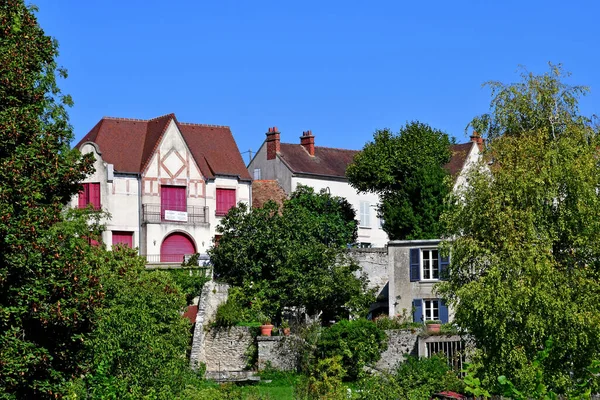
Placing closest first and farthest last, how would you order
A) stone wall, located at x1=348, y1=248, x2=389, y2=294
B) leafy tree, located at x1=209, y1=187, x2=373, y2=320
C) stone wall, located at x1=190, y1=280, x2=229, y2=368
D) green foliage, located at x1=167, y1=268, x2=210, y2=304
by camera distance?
stone wall, located at x1=190, y1=280, x2=229, y2=368, leafy tree, located at x1=209, y1=187, x2=373, y2=320, green foliage, located at x1=167, y1=268, x2=210, y2=304, stone wall, located at x1=348, y1=248, x2=389, y2=294

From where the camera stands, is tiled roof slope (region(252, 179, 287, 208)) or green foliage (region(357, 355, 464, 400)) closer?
green foliage (region(357, 355, 464, 400))

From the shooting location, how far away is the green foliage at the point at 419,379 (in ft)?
76.1

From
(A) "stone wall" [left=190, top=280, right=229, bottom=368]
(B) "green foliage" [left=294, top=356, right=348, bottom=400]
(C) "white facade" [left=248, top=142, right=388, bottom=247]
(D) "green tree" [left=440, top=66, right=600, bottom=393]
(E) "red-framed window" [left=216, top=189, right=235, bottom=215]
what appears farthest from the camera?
(C) "white facade" [left=248, top=142, right=388, bottom=247]

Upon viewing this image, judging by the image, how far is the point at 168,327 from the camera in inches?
1243

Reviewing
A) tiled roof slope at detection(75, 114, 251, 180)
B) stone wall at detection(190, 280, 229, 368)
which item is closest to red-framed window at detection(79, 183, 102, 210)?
tiled roof slope at detection(75, 114, 251, 180)

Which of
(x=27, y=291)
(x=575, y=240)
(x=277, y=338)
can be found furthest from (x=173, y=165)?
(x=27, y=291)

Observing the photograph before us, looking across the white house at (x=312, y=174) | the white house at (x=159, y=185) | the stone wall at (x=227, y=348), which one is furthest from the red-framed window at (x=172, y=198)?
the stone wall at (x=227, y=348)

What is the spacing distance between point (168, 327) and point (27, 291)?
1417cm

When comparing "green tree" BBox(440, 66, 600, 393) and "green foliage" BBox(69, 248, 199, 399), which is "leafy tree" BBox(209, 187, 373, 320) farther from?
"green tree" BBox(440, 66, 600, 393)

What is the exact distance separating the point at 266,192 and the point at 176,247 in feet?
23.8

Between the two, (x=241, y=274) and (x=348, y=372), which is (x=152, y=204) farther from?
(x=348, y=372)

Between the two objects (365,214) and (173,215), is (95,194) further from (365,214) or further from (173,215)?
(365,214)

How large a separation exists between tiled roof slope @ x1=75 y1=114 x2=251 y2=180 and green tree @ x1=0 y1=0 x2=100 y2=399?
26779 millimetres

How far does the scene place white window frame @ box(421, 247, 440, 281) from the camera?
38.8 metres
